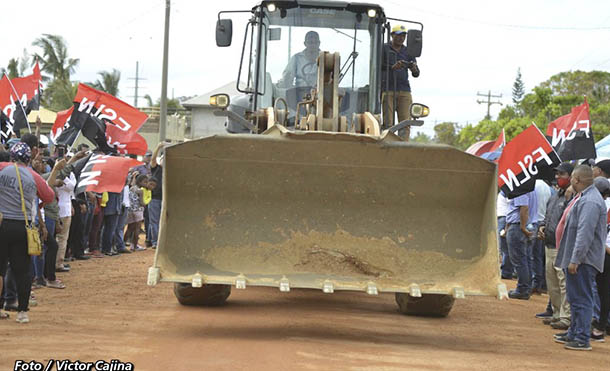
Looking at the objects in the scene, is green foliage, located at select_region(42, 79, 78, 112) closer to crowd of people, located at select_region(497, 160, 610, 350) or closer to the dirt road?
the dirt road

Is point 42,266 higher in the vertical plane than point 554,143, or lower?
lower

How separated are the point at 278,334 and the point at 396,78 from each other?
12.4 feet

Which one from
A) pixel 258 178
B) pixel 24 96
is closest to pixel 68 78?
pixel 24 96

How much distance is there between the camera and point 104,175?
12.0m

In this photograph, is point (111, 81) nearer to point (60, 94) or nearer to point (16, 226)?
point (60, 94)

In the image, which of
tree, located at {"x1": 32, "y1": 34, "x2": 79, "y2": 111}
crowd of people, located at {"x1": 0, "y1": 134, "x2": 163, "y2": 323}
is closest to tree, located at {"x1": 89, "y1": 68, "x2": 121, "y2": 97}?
tree, located at {"x1": 32, "y1": 34, "x2": 79, "y2": 111}

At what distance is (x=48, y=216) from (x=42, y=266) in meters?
0.67

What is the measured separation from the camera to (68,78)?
4356cm

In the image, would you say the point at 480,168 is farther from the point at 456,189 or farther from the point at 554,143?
the point at 554,143

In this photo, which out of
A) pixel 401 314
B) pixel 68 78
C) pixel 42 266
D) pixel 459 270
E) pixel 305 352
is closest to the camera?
pixel 305 352

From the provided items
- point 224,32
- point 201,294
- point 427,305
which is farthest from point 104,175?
point 427,305

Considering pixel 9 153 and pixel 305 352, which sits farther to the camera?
pixel 9 153

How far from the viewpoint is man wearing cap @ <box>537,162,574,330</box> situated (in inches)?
360

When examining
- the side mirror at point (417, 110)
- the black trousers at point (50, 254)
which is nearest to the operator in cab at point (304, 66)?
the side mirror at point (417, 110)
